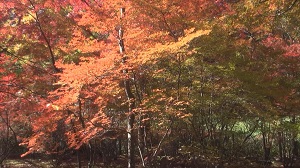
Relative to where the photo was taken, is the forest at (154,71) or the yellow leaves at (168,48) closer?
the yellow leaves at (168,48)

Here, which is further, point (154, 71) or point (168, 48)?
point (154, 71)

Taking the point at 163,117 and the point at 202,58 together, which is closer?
the point at 202,58

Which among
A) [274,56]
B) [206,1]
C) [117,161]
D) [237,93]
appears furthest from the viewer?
[117,161]

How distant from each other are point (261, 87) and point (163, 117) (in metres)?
3.22

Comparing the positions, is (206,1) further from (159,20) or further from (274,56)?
(274,56)

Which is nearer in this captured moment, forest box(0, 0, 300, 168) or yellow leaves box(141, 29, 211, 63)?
yellow leaves box(141, 29, 211, 63)

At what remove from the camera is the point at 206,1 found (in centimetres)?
945

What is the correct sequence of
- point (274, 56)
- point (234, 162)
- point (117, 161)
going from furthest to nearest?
point (117, 161), point (234, 162), point (274, 56)

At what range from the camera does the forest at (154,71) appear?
23.8 feet

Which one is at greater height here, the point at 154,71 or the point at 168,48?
the point at 168,48

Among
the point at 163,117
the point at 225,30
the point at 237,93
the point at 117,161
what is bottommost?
the point at 117,161

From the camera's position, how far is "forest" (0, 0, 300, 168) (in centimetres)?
727

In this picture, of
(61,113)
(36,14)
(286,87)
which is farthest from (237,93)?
(36,14)

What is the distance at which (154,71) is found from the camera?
7.95m
